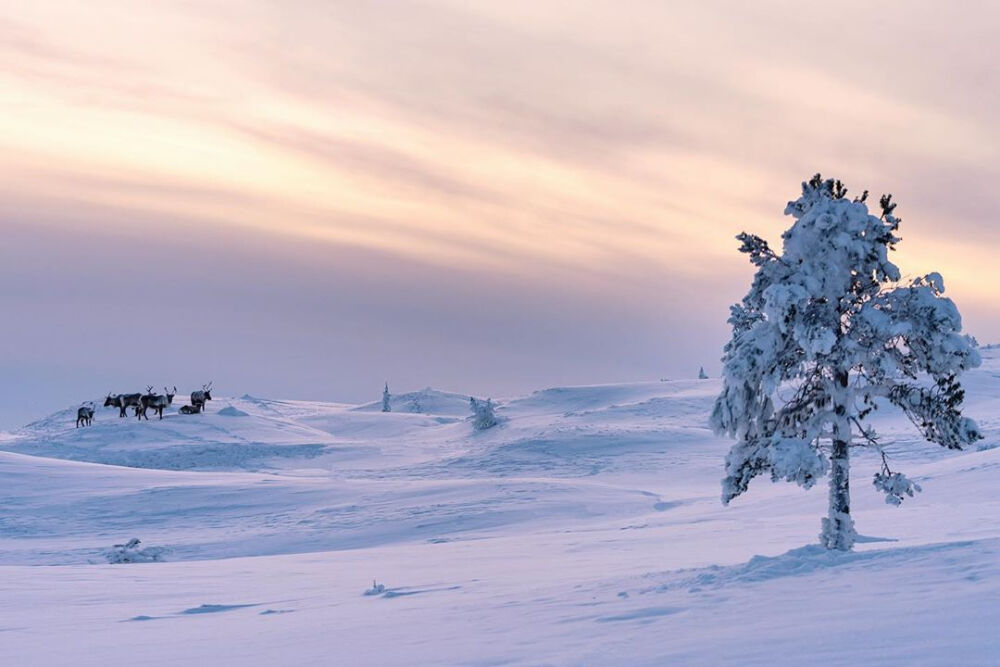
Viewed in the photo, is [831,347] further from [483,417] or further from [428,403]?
[428,403]

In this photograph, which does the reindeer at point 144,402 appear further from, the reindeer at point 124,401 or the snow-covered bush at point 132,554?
the snow-covered bush at point 132,554

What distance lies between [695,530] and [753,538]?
3.02 m

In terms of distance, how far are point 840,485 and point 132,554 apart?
2004 centimetres

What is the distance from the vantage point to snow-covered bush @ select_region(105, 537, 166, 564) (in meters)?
26.3

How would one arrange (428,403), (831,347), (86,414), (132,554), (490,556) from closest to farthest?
(831,347)
(490,556)
(132,554)
(86,414)
(428,403)

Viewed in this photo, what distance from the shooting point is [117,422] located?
60.1 meters

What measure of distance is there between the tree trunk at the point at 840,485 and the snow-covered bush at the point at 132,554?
1960 cm

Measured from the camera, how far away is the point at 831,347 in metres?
14.4

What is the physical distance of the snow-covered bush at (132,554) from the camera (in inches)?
1034

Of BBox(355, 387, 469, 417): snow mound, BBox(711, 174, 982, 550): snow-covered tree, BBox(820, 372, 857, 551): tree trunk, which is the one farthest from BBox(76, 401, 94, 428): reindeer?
BBox(820, 372, 857, 551): tree trunk

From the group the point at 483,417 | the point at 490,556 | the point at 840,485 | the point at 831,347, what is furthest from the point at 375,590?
the point at 483,417

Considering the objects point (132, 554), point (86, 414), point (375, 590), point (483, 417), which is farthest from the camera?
point (86, 414)

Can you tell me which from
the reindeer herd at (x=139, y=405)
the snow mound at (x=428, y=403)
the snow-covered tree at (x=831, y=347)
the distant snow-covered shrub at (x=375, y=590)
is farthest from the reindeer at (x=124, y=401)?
the snow-covered tree at (x=831, y=347)

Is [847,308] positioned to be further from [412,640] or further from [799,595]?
[412,640]
